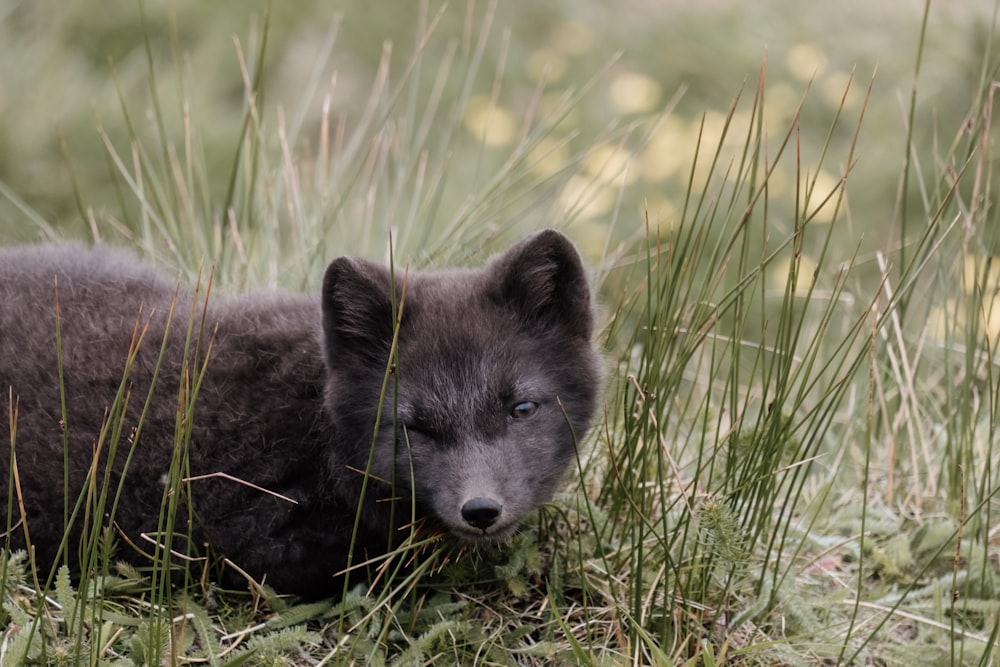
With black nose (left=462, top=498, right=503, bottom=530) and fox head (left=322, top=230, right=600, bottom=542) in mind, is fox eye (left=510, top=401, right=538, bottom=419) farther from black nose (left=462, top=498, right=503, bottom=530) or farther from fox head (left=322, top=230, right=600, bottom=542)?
black nose (left=462, top=498, right=503, bottom=530)

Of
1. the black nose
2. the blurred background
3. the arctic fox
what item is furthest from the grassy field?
the black nose

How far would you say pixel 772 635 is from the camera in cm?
416

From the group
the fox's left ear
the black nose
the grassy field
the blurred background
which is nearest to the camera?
the black nose

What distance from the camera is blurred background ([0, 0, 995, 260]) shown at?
980 cm

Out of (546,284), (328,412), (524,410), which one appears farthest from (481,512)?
(546,284)

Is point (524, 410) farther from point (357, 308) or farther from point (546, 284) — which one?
point (357, 308)

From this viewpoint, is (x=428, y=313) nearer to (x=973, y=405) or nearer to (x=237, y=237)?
(x=237, y=237)

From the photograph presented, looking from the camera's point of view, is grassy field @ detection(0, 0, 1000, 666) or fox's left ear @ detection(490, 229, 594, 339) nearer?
grassy field @ detection(0, 0, 1000, 666)

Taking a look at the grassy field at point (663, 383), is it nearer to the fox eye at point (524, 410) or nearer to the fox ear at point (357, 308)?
the fox ear at point (357, 308)

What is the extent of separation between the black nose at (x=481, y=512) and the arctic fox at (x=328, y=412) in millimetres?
140

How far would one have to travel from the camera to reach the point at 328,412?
4.23 metres

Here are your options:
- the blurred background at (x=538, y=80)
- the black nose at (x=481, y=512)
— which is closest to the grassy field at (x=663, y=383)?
the blurred background at (x=538, y=80)

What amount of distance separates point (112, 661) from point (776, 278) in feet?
22.3

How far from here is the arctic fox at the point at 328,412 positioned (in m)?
4.06
